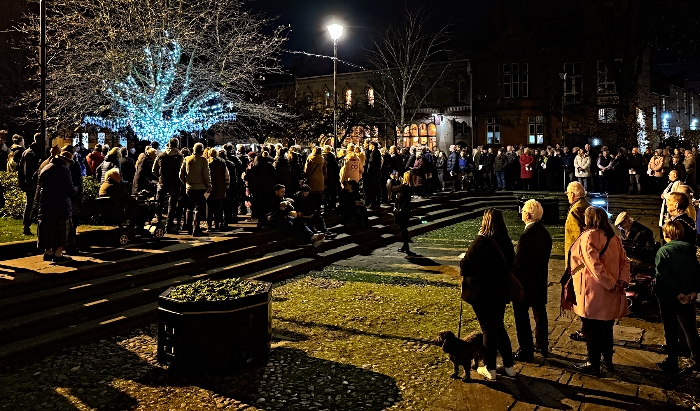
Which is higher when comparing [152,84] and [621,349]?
[152,84]

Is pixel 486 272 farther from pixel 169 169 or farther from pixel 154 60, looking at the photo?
pixel 154 60

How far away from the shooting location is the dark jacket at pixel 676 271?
273 inches

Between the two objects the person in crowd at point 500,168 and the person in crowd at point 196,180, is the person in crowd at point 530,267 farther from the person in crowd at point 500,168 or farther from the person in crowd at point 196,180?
the person in crowd at point 500,168

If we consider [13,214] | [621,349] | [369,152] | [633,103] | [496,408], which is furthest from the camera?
[633,103]

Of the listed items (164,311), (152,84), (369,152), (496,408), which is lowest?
(496,408)

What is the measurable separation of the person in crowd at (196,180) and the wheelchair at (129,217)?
0.71 meters

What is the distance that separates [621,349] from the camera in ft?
25.8

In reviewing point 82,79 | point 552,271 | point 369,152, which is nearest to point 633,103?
point 369,152

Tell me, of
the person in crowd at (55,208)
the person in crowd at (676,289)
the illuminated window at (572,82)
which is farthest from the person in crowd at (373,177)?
the illuminated window at (572,82)

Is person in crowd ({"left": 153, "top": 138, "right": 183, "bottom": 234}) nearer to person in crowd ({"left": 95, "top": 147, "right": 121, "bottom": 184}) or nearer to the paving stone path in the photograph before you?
person in crowd ({"left": 95, "top": 147, "right": 121, "bottom": 184})

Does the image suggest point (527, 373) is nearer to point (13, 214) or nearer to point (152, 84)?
point (13, 214)

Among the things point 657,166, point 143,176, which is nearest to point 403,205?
point 143,176

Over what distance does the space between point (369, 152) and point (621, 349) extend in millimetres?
11587

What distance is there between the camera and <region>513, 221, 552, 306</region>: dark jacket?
7.18 meters
